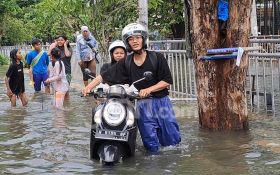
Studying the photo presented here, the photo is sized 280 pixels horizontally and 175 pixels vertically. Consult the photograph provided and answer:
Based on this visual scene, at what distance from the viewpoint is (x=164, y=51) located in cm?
1218

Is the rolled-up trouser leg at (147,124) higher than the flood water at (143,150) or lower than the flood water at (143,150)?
higher

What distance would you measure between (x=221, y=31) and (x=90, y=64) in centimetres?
682

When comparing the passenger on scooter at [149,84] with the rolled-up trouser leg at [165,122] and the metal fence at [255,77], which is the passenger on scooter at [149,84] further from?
the metal fence at [255,77]

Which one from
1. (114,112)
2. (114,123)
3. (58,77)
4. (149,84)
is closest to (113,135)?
(114,123)

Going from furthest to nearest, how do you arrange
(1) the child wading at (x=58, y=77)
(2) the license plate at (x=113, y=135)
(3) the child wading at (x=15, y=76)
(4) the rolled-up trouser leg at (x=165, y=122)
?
(3) the child wading at (x=15, y=76), (1) the child wading at (x=58, y=77), (4) the rolled-up trouser leg at (x=165, y=122), (2) the license plate at (x=113, y=135)

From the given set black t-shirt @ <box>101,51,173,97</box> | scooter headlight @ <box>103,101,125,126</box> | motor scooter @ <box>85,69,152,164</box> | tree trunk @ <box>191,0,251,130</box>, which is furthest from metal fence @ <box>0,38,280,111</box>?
scooter headlight @ <box>103,101,125,126</box>

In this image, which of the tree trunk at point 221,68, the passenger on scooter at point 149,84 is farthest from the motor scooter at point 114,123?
the tree trunk at point 221,68

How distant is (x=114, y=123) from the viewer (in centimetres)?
591

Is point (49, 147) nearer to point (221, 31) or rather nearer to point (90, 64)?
point (221, 31)

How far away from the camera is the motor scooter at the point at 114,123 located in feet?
19.5

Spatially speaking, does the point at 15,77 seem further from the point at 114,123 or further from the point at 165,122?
the point at 114,123

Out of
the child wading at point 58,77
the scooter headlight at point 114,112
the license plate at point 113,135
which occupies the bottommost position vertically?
the license plate at point 113,135

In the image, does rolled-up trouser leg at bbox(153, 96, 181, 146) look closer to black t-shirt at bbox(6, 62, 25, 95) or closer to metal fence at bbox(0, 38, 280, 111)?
metal fence at bbox(0, 38, 280, 111)

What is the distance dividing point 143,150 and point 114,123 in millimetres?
1123
